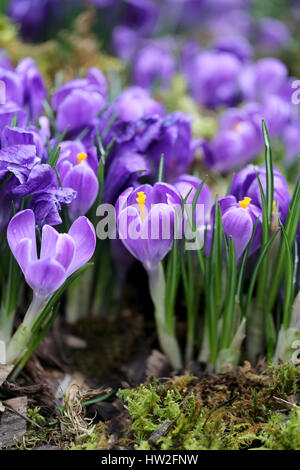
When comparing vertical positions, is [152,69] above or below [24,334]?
above

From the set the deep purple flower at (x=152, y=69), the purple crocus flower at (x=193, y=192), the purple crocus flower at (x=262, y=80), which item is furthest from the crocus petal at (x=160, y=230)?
the deep purple flower at (x=152, y=69)

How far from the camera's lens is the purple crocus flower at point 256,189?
3.28 feet

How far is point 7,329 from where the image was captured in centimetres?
98

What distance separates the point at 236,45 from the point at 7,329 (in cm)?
130

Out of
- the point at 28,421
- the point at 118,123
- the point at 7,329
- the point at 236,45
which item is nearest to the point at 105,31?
the point at 236,45

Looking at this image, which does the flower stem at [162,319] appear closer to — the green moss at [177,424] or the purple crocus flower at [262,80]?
the green moss at [177,424]

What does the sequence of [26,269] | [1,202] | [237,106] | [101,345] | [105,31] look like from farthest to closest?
[105,31] → [237,106] → [101,345] → [1,202] → [26,269]

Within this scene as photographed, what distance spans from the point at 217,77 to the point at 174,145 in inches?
26.1

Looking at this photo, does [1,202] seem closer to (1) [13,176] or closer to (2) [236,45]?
(1) [13,176]

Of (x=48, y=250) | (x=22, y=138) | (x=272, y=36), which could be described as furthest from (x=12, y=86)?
(x=272, y=36)

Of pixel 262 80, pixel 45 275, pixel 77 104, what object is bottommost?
pixel 45 275

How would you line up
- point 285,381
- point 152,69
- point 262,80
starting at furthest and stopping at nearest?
point 152,69
point 262,80
point 285,381

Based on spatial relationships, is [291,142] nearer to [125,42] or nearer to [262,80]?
[262,80]

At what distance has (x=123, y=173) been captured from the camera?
3.36 feet
